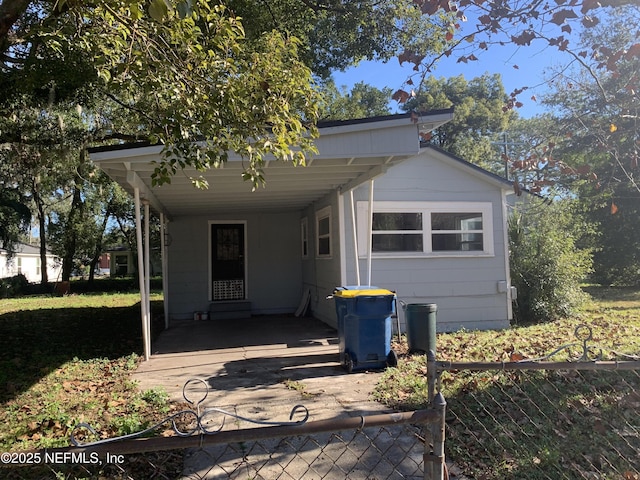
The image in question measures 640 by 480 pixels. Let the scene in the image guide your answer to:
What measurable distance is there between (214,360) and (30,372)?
2.39m

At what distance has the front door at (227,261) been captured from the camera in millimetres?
11688

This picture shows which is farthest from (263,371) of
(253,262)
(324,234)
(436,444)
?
(253,262)

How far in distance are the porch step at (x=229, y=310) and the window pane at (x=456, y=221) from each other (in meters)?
5.14

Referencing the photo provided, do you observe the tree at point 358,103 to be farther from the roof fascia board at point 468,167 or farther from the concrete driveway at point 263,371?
the concrete driveway at point 263,371

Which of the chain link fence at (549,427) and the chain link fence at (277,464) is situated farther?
the chain link fence at (549,427)

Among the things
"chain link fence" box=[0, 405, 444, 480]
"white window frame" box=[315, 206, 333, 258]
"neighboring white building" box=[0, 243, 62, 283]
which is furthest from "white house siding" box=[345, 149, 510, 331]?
"neighboring white building" box=[0, 243, 62, 283]

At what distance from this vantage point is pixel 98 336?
8.86m

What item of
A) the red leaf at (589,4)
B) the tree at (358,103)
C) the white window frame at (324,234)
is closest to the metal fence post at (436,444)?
the red leaf at (589,4)

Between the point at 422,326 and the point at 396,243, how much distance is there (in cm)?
250

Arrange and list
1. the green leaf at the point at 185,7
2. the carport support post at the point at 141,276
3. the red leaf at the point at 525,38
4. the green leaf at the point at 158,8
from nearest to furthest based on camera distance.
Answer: the green leaf at the point at 158,8
the green leaf at the point at 185,7
the red leaf at the point at 525,38
the carport support post at the point at 141,276

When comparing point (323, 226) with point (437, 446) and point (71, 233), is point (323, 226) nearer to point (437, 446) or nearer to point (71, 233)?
point (437, 446)

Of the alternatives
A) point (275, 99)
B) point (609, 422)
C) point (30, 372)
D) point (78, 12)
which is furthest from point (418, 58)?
point (30, 372)

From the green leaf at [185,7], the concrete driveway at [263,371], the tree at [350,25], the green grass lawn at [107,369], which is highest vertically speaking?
the tree at [350,25]

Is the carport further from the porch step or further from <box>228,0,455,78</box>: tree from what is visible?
<box>228,0,455,78</box>: tree
